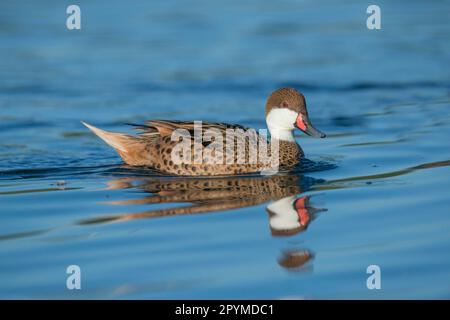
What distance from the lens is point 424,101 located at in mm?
14945

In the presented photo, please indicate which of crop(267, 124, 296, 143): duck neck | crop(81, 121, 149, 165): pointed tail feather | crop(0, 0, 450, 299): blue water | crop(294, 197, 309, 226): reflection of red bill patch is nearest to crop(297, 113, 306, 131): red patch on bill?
crop(267, 124, 296, 143): duck neck

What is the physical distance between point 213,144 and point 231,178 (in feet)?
1.39

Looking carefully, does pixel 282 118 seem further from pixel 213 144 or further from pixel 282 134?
pixel 213 144

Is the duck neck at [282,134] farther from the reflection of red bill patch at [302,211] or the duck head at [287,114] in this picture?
the reflection of red bill patch at [302,211]

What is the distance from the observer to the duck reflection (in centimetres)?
856

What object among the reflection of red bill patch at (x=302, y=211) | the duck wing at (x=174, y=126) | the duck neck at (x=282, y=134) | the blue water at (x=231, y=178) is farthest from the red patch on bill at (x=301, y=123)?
the reflection of red bill patch at (x=302, y=211)

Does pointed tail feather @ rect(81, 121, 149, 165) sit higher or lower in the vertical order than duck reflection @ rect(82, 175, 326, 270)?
higher

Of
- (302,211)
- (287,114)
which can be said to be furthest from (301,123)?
(302,211)

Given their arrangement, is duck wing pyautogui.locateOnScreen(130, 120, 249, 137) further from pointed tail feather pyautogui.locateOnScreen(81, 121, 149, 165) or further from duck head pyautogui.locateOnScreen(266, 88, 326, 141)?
duck head pyautogui.locateOnScreen(266, 88, 326, 141)

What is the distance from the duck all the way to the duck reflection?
182 mm

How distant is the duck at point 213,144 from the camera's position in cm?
1038

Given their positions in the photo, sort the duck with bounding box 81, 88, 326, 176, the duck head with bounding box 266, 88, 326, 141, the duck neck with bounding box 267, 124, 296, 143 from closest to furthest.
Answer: the duck with bounding box 81, 88, 326, 176 → the duck head with bounding box 266, 88, 326, 141 → the duck neck with bounding box 267, 124, 296, 143

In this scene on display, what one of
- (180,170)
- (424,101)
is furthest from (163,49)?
(180,170)

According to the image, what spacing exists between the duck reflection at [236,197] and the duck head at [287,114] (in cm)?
68
